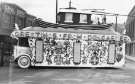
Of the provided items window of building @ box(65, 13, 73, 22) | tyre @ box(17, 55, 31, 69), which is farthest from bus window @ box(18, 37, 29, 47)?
window of building @ box(65, 13, 73, 22)

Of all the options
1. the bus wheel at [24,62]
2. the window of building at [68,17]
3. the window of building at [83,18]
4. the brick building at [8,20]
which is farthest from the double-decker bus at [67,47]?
the window of building at [68,17]

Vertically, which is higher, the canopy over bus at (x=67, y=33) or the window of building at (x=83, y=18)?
the window of building at (x=83, y=18)

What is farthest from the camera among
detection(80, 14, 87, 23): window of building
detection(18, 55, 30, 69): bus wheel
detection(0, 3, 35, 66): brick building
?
detection(80, 14, 87, 23): window of building

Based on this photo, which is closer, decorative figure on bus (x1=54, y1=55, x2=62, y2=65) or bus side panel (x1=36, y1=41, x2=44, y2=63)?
bus side panel (x1=36, y1=41, x2=44, y2=63)

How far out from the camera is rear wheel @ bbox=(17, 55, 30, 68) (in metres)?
20.1

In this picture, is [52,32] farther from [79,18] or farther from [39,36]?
[79,18]

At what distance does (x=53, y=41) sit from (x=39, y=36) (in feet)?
3.75

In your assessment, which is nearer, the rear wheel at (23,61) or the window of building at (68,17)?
the rear wheel at (23,61)

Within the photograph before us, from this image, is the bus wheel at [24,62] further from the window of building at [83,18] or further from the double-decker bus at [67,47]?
the window of building at [83,18]

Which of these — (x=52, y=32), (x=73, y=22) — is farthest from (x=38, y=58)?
(x=73, y=22)

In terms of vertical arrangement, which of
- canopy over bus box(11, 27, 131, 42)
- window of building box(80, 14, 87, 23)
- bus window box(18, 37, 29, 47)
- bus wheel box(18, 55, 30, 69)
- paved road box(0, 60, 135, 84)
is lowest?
paved road box(0, 60, 135, 84)

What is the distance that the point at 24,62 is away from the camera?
20.2m

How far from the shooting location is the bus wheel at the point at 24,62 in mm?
20109

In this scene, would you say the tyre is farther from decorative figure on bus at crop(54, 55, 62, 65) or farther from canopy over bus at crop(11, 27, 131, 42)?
decorative figure on bus at crop(54, 55, 62, 65)
